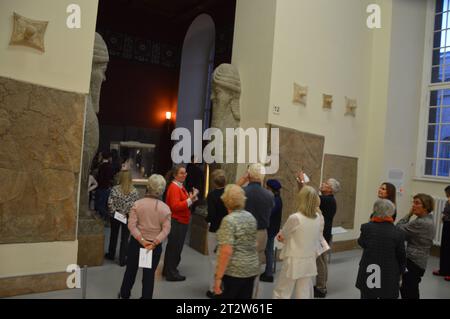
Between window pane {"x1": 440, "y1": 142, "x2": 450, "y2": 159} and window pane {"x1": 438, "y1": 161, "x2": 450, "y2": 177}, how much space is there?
0.41 ft

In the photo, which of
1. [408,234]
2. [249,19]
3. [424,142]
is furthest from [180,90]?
[408,234]

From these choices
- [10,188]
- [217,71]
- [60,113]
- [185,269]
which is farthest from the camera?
[217,71]

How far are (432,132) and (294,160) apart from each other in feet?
12.6

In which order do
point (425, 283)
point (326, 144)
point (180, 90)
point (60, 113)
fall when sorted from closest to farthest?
point (60, 113) → point (425, 283) → point (326, 144) → point (180, 90)

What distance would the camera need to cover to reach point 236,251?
302 centimetres

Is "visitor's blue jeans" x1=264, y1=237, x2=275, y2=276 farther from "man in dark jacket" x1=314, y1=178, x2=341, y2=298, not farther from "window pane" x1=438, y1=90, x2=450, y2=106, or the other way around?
"window pane" x1=438, y1=90, x2=450, y2=106

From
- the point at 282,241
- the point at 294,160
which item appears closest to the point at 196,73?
the point at 294,160

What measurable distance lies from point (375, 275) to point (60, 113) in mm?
3468

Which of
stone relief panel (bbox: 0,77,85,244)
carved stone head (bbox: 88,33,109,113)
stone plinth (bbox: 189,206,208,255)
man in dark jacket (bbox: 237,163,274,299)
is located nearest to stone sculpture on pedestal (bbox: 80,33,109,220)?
carved stone head (bbox: 88,33,109,113)

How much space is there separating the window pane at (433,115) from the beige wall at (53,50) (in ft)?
23.5

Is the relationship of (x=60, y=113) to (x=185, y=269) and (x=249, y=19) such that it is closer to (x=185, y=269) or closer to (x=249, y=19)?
(x=185, y=269)

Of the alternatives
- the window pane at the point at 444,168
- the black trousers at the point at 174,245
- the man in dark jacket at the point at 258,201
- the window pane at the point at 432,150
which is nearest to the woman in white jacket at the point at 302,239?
the man in dark jacket at the point at 258,201

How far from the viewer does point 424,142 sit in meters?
8.57

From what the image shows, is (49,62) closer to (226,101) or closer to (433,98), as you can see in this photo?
(226,101)
